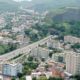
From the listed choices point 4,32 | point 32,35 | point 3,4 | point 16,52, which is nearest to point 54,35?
point 32,35

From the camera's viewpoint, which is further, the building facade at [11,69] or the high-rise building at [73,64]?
the high-rise building at [73,64]

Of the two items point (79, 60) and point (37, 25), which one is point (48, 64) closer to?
point (79, 60)

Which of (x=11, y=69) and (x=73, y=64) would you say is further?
(x=73, y=64)

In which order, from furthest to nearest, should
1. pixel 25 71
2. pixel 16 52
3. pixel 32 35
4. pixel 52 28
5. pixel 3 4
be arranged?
pixel 3 4 < pixel 52 28 < pixel 32 35 < pixel 16 52 < pixel 25 71

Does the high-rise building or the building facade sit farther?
the high-rise building

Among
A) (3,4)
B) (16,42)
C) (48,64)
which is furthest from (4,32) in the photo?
(3,4)

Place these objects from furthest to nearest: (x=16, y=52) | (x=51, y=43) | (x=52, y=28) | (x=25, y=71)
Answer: (x=52, y=28) < (x=51, y=43) < (x=16, y=52) < (x=25, y=71)

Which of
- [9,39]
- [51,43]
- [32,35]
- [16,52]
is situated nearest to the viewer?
[16,52]

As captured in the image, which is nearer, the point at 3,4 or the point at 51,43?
the point at 51,43

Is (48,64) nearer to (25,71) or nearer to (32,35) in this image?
(25,71)
